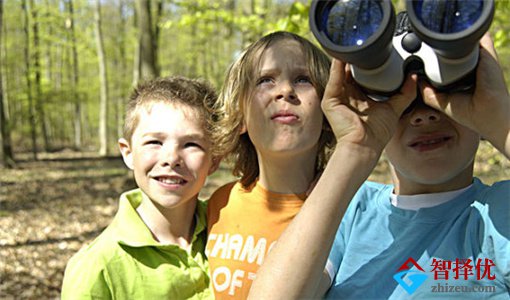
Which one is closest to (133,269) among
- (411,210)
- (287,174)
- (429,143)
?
(287,174)

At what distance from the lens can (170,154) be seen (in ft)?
5.64

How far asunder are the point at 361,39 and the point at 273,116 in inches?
22.9

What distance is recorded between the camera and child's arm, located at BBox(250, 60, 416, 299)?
110 centimetres

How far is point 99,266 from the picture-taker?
1567 millimetres

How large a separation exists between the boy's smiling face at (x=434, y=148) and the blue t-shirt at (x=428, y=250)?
2.4 inches

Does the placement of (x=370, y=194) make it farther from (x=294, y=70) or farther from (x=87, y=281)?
(x=87, y=281)

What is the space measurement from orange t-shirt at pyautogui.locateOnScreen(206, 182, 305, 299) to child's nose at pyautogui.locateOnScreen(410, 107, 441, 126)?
1.85 feet

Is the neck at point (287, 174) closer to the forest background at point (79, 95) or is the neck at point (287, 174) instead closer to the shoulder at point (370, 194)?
Answer: the shoulder at point (370, 194)

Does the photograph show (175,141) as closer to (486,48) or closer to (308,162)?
(308,162)

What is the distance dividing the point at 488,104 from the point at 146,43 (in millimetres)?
7848

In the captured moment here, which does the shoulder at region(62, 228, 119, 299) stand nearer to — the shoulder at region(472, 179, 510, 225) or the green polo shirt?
the green polo shirt

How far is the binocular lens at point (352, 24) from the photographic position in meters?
1.05

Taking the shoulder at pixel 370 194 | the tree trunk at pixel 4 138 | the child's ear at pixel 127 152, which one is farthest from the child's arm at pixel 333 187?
the tree trunk at pixel 4 138

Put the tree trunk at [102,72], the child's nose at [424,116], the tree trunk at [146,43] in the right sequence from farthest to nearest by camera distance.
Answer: the tree trunk at [102,72]
the tree trunk at [146,43]
the child's nose at [424,116]
